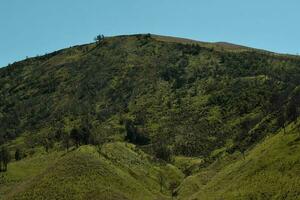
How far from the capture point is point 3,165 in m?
199

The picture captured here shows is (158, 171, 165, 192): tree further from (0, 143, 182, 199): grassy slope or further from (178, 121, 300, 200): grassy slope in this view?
(178, 121, 300, 200): grassy slope

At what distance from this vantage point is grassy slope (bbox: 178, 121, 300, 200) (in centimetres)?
12300

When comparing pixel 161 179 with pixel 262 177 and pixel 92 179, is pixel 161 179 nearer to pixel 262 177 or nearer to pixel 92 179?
pixel 92 179

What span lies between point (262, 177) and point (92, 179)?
2009 inches

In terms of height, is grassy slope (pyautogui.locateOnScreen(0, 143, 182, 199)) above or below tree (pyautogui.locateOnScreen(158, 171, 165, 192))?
above

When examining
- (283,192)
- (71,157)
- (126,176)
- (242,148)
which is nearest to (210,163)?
(242,148)

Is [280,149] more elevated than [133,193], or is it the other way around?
[280,149]

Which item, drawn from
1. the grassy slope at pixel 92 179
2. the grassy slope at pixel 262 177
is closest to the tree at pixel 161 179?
the grassy slope at pixel 92 179

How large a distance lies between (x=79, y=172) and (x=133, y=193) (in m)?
→ 17.6

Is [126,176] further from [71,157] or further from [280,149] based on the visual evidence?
[280,149]

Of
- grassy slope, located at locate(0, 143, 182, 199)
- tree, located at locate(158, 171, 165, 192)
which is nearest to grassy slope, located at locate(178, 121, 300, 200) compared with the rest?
tree, located at locate(158, 171, 165, 192)

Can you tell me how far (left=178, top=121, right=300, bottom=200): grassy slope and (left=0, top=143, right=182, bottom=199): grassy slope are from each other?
47.0ft

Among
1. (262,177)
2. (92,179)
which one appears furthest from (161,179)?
(262,177)

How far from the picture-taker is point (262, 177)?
433 feet
